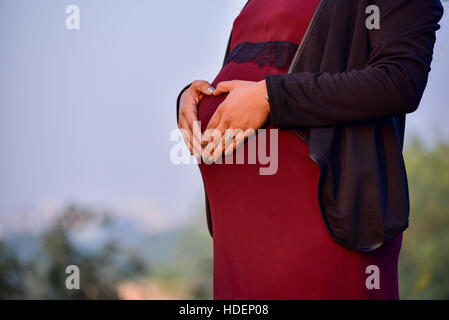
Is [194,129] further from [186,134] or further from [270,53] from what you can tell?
[270,53]

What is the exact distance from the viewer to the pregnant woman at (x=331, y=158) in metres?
0.80

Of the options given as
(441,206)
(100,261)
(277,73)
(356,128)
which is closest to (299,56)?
(277,73)

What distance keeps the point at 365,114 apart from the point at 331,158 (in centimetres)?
10

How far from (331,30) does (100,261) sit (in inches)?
97.0

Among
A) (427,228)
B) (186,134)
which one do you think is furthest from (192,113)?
(427,228)

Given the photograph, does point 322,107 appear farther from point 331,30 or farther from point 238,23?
point 238,23

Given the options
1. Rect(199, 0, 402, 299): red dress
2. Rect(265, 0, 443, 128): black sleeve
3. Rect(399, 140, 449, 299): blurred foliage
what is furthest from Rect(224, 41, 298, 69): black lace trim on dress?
Rect(399, 140, 449, 299): blurred foliage

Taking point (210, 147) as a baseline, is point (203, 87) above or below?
above

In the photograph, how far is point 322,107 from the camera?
0.81 metres

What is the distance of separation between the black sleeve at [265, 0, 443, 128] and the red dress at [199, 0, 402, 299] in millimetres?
67

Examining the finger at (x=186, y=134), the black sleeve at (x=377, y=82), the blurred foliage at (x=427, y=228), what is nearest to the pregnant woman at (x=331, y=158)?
the black sleeve at (x=377, y=82)

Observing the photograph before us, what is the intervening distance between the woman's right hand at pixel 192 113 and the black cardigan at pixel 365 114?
0.22 metres

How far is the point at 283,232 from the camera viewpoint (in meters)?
0.84

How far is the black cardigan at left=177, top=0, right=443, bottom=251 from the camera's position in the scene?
31.3 inches
